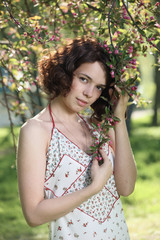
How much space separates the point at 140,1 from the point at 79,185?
1069 millimetres

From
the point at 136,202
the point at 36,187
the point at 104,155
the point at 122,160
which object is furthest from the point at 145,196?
the point at 36,187

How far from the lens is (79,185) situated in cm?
197

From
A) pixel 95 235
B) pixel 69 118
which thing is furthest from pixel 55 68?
pixel 95 235

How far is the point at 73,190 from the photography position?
1954mm

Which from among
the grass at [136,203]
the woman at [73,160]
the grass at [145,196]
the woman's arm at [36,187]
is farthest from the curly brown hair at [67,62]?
the grass at [145,196]

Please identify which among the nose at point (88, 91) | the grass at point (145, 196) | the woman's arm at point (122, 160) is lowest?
the grass at point (145, 196)

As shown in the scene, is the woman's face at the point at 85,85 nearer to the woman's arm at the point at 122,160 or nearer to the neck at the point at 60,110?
the neck at the point at 60,110

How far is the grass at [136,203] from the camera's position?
5.06 m

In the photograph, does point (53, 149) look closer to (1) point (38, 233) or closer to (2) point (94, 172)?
(2) point (94, 172)

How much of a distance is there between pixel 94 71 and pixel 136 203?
15.0ft

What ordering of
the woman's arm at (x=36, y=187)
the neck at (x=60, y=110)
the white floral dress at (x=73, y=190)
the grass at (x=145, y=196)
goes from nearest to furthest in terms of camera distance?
1. the woman's arm at (x=36, y=187)
2. the white floral dress at (x=73, y=190)
3. the neck at (x=60, y=110)
4. the grass at (x=145, y=196)

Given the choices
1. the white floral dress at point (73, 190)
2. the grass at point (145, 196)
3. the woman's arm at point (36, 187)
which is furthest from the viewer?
the grass at point (145, 196)

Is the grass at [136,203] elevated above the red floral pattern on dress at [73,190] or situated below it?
below

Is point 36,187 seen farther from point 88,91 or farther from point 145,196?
point 145,196
